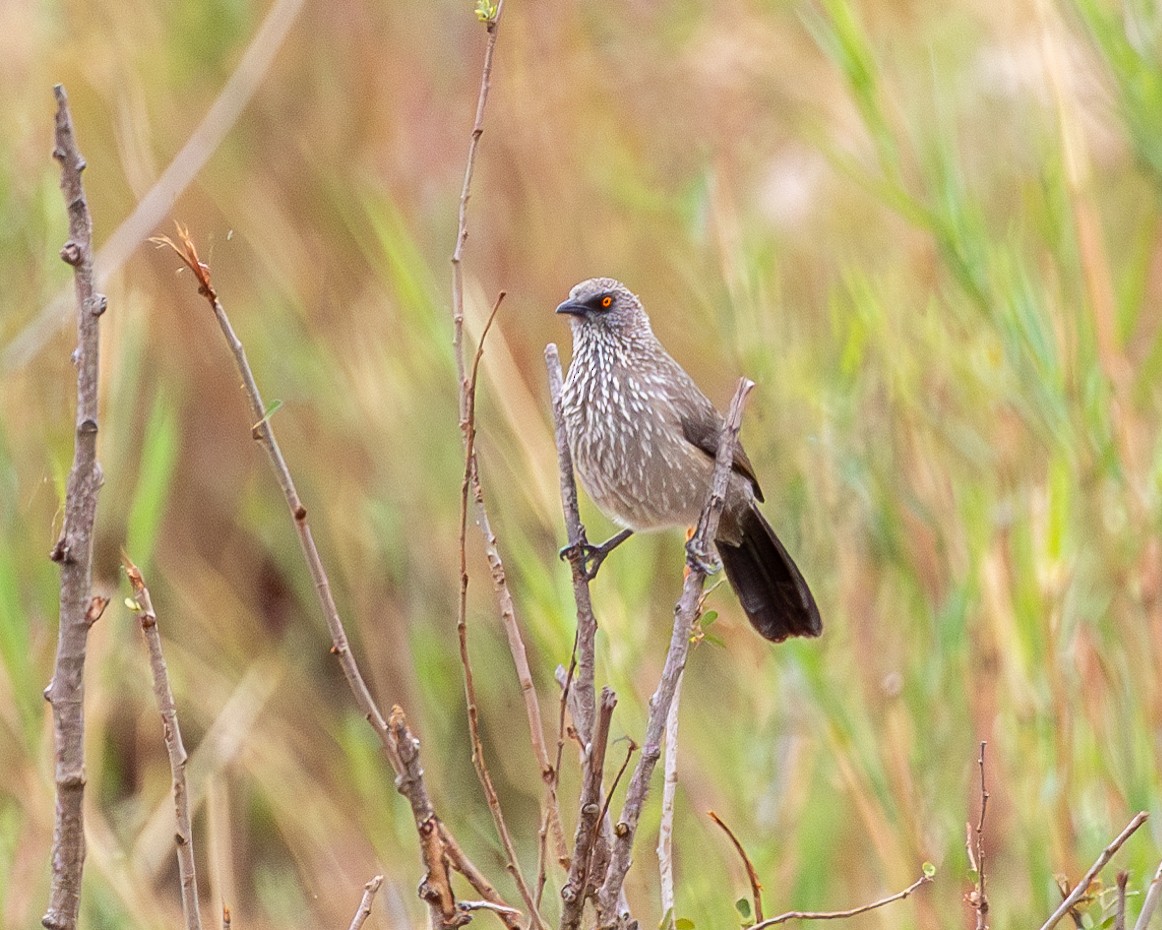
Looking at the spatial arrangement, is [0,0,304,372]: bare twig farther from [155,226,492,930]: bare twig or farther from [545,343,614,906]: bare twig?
[155,226,492,930]: bare twig

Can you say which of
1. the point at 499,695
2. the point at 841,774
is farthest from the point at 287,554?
the point at 841,774

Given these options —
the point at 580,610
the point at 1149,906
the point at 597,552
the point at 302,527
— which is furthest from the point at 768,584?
the point at 302,527

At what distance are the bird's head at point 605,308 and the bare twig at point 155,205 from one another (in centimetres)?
97

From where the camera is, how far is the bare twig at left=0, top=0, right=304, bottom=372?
3551 millimetres

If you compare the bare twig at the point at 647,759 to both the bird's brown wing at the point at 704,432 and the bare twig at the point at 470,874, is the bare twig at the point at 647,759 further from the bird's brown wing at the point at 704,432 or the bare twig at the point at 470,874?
the bird's brown wing at the point at 704,432

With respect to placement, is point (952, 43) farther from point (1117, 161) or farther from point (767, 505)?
point (767, 505)

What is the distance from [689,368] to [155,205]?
1484 millimetres

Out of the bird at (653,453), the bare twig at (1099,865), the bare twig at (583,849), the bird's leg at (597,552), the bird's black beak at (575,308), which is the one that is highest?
the bird's black beak at (575,308)

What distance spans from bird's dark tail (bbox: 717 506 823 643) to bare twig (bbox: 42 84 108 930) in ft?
6.34

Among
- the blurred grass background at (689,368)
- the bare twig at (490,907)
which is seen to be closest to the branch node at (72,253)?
the blurred grass background at (689,368)

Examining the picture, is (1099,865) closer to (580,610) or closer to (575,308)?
(580,610)

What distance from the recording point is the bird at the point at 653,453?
3285mm

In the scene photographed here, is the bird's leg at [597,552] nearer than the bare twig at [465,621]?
No

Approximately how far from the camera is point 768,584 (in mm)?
3342
